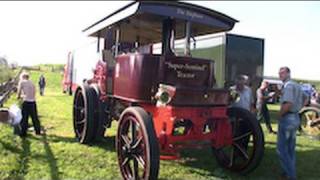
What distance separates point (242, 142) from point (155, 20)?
240 cm

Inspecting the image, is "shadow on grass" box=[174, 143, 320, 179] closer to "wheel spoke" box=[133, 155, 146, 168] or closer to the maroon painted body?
the maroon painted body

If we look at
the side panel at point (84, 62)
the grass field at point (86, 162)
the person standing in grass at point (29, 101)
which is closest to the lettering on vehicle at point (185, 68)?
the grass field at point (86, 162)

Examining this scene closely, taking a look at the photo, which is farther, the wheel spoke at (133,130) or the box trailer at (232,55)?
the box trailer at (232,55)

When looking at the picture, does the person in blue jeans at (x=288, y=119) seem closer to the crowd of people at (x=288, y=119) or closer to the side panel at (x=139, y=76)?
the crowd of people at (x=288, y=119)

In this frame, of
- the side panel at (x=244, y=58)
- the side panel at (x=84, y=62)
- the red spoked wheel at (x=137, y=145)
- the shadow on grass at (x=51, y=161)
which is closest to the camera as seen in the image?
the red spoked wheel at (x=137, y=145)

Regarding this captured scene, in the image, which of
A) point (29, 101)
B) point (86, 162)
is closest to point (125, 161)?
point (86, 162)

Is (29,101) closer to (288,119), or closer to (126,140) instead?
(126,140)

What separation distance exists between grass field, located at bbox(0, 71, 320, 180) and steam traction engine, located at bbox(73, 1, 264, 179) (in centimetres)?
39

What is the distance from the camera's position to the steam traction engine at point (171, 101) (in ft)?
18.6

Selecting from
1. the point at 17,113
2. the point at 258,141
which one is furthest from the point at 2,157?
the point at 258,141

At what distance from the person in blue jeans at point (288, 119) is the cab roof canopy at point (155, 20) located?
1315 mm

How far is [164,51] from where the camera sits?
22.1ft

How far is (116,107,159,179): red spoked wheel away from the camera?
16.4ft

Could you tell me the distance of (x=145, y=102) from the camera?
620 cm
